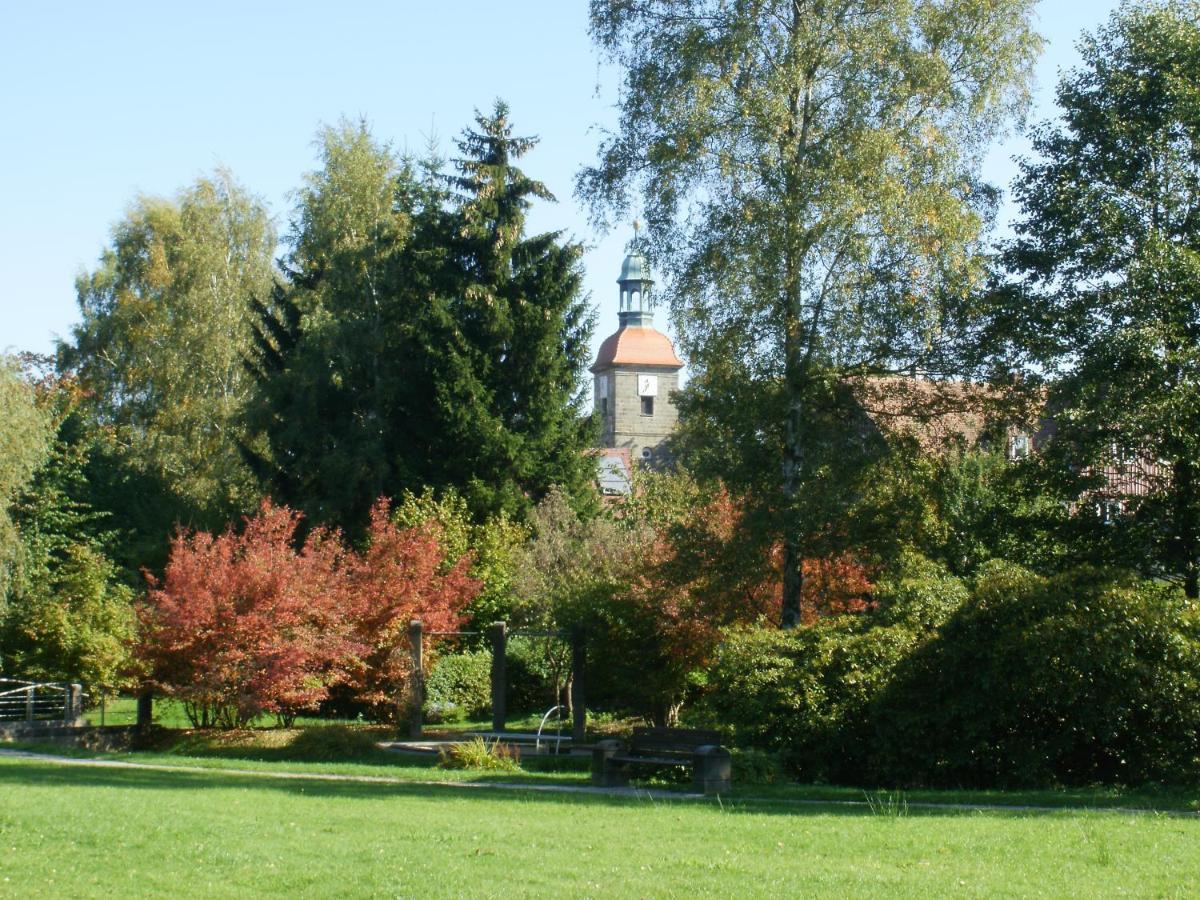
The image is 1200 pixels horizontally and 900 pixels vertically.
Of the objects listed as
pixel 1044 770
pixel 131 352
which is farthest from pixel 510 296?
pixel 1044 770

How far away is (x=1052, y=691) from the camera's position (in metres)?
15.5

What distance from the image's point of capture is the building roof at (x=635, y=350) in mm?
110438

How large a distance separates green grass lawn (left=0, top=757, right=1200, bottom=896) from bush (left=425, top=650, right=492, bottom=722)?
43.4ft

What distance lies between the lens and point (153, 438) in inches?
1740

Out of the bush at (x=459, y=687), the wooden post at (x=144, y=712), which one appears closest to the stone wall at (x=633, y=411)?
the bush at (x=459, y=687)

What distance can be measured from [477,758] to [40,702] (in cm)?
1163

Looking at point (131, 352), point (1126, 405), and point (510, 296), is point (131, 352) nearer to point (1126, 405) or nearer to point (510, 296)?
point (510, 296)

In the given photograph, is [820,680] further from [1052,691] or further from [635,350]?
[635,350]

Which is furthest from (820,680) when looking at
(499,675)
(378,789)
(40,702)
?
(40,702)

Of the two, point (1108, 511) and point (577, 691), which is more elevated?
point (1108, 511)

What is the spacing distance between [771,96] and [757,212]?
2.07m

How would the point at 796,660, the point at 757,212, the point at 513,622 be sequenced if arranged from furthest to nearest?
the point at 513,622, the point at 757,212, the point at 796,660

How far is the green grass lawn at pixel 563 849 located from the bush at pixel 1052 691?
3166 mm

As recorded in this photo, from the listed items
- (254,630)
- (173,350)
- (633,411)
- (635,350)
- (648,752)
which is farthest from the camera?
(635,350)
